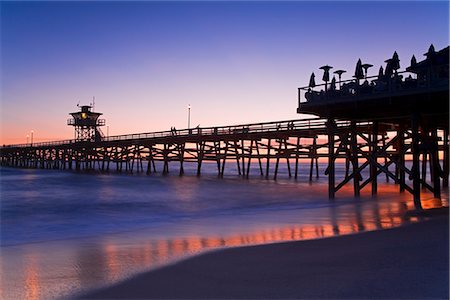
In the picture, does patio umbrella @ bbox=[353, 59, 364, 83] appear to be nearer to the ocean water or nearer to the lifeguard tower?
the ocean water

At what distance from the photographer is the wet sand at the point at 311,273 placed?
189 inches

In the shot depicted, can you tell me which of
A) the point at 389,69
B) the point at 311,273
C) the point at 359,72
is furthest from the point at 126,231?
the point at 389,69

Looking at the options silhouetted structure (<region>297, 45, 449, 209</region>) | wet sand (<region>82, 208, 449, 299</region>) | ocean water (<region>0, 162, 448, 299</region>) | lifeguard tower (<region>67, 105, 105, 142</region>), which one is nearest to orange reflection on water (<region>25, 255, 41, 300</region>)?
ocean water (<region>0, 162, 448, 299</region>)

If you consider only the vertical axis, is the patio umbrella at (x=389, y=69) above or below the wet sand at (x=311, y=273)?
above

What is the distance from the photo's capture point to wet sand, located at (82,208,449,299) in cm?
481

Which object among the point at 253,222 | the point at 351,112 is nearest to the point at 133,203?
the point at 253,222

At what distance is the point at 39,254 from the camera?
7.74 m

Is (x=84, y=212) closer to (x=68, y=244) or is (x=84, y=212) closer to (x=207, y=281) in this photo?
(x=68, y=244)

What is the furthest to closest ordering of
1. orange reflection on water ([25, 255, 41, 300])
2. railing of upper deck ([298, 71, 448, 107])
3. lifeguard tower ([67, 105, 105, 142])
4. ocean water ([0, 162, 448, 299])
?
lifeguard tower ([67, 105, 105, 142]), railing of upper deck ([298, 71, 448, 107]), ocean water ([0, 162, 448, 299]), orange reflection on water ([25, 255, 41, 300])

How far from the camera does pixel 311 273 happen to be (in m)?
5.61

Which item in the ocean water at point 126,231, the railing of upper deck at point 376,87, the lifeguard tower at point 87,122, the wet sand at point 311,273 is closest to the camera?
the wet sand at point 311,273

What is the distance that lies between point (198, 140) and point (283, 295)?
31.5 meters

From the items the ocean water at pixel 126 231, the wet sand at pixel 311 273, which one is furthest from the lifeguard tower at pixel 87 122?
the wet sand at pixel 311 273

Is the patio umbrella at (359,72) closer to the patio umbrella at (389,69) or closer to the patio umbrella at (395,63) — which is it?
the patio umbrella at (389,69)
